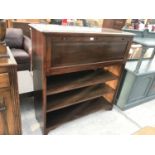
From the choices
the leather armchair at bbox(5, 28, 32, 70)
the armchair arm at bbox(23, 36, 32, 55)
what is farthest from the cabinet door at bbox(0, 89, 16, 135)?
the armchair arm at bbox(23, 36, 32, 55)

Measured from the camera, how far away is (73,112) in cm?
190

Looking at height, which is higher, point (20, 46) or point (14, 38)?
point (14, 38)

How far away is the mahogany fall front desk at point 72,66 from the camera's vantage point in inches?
48.8

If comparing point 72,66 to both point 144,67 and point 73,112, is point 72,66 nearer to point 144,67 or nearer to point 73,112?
point 73,112

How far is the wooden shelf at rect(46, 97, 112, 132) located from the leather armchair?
1478 millimetres

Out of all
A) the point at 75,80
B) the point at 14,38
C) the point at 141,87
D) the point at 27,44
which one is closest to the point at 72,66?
the point at 75,80

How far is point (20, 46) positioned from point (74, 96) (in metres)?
2.15

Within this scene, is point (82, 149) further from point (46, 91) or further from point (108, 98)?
point (108, 98)

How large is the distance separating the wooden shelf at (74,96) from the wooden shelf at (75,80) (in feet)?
0.67

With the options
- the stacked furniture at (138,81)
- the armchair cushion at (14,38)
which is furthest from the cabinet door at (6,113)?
the armchair cushion at (14,38)

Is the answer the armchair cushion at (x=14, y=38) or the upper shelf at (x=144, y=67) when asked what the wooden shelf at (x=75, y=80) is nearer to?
the upper shelf at (x=144, y=67)

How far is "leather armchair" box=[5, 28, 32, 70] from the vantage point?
112 inches
